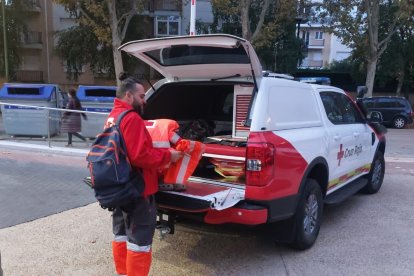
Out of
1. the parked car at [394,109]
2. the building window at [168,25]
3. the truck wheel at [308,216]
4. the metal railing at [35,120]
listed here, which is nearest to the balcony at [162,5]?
the building window at [168,25]

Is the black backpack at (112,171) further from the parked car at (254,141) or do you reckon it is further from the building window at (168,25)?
the building window at (168,25)

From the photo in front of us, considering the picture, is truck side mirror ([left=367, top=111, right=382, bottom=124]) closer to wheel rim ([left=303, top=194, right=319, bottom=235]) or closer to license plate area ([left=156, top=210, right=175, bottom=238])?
wheel rim ([left=303, top=194, right=319, bottom=235])

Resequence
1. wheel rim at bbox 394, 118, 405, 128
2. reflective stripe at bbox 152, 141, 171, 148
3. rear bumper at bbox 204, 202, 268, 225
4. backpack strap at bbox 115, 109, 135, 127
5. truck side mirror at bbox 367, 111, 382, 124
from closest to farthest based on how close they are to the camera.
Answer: backpack strap at bbox 115, 109, 135, 127, reflective stripe at bbox 152, 141, 171, 148, rear bumper at bbox 204, 202, 268, 225, truck side mirror at bbox 367, 111, 382, 124, wheel rim at bbox 394, 118, 405, 128

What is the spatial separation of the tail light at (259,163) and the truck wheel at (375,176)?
3.55 meters

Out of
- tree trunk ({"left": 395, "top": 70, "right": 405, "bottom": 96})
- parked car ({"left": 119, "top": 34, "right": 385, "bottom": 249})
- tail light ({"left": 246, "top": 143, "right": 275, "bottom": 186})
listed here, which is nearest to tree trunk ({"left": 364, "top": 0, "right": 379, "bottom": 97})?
tree trunk ({"left": 395, "top": 70, "right": 405, "bottom": 96})

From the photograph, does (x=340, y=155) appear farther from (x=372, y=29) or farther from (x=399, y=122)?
(x=372, y=29)

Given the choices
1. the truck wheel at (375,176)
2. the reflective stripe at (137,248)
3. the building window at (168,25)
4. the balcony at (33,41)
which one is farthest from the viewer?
the balcony at (33,41)

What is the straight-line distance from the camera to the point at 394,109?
866 inches

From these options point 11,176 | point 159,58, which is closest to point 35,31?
point 11,176

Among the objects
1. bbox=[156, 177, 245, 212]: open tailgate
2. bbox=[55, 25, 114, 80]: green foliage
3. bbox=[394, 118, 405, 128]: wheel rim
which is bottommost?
bbox=[394, 118, 405, 128]: wheel rim

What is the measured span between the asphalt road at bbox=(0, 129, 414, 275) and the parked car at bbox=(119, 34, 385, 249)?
35cm

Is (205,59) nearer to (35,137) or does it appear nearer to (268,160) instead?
(268,160)

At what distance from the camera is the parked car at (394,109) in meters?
21.9

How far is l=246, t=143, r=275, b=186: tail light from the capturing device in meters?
3.75
